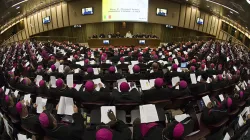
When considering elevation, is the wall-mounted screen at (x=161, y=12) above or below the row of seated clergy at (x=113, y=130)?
above

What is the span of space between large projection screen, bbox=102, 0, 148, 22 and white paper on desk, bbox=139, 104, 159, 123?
844 inches

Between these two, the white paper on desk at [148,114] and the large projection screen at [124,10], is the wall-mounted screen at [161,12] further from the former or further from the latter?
the white paper on desk at [148,114]

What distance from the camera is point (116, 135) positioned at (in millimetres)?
3232

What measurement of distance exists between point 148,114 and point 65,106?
1.86 meters

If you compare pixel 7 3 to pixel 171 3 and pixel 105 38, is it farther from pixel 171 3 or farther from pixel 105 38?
pixel 171 3

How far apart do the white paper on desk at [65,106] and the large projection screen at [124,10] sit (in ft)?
69.0

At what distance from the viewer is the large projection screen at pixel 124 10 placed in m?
24.2

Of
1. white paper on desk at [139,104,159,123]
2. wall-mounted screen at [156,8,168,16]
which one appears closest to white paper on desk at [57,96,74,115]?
white paper on desk at [139,104,159,123]

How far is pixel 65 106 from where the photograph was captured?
457 centimetres

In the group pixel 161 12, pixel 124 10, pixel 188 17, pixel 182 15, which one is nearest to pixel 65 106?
pixel 124 10

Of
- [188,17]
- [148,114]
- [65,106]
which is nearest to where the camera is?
[148,114]

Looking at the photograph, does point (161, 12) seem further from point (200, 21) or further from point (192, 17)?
point (200, 21)

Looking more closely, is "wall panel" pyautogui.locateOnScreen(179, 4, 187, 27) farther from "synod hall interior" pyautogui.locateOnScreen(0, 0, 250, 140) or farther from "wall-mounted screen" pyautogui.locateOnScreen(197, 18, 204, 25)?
"synod hall interior" pyautogui.locateOnScreen(0, 0, 250, 140)

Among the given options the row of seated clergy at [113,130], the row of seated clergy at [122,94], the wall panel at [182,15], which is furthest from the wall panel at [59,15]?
the row of seated clergy at [113,130]
